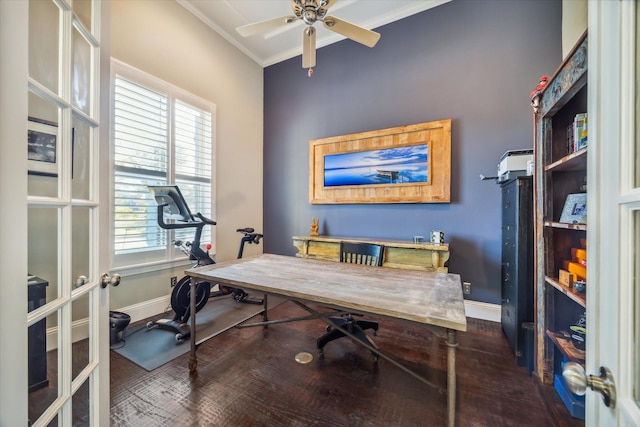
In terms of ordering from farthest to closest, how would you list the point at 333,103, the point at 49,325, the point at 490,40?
1. the point at 333,103
2. the point at 490,40
3. the point at 49,325

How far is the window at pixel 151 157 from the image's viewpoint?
2441 mm

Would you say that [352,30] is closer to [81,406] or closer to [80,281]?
[80,281]

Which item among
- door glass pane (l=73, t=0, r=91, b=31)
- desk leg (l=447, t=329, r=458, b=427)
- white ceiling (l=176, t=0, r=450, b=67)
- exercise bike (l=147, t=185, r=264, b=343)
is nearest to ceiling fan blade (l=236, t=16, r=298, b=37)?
white ceiling (l=176, t=0, r=450, b=67)

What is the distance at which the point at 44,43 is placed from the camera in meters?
0.78

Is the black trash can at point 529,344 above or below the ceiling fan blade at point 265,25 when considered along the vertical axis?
below

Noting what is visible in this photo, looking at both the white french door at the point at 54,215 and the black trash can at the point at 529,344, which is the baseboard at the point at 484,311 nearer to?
the black trash can at the point at 529,344

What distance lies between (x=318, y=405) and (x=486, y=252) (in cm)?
233

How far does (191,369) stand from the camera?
1.81m

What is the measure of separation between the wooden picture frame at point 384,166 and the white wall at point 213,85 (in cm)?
107

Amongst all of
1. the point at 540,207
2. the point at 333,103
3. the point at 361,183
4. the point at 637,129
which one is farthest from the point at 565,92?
the point at 333,103

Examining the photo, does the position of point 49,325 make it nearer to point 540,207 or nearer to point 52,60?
point 52,60

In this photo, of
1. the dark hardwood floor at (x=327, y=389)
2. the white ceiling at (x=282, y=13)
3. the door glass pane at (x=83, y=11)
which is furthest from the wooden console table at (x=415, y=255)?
the white ceiling at (x=282, y=13)

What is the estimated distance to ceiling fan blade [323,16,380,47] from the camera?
2067 millimetres

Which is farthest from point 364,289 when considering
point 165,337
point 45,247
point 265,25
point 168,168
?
point 168,168
